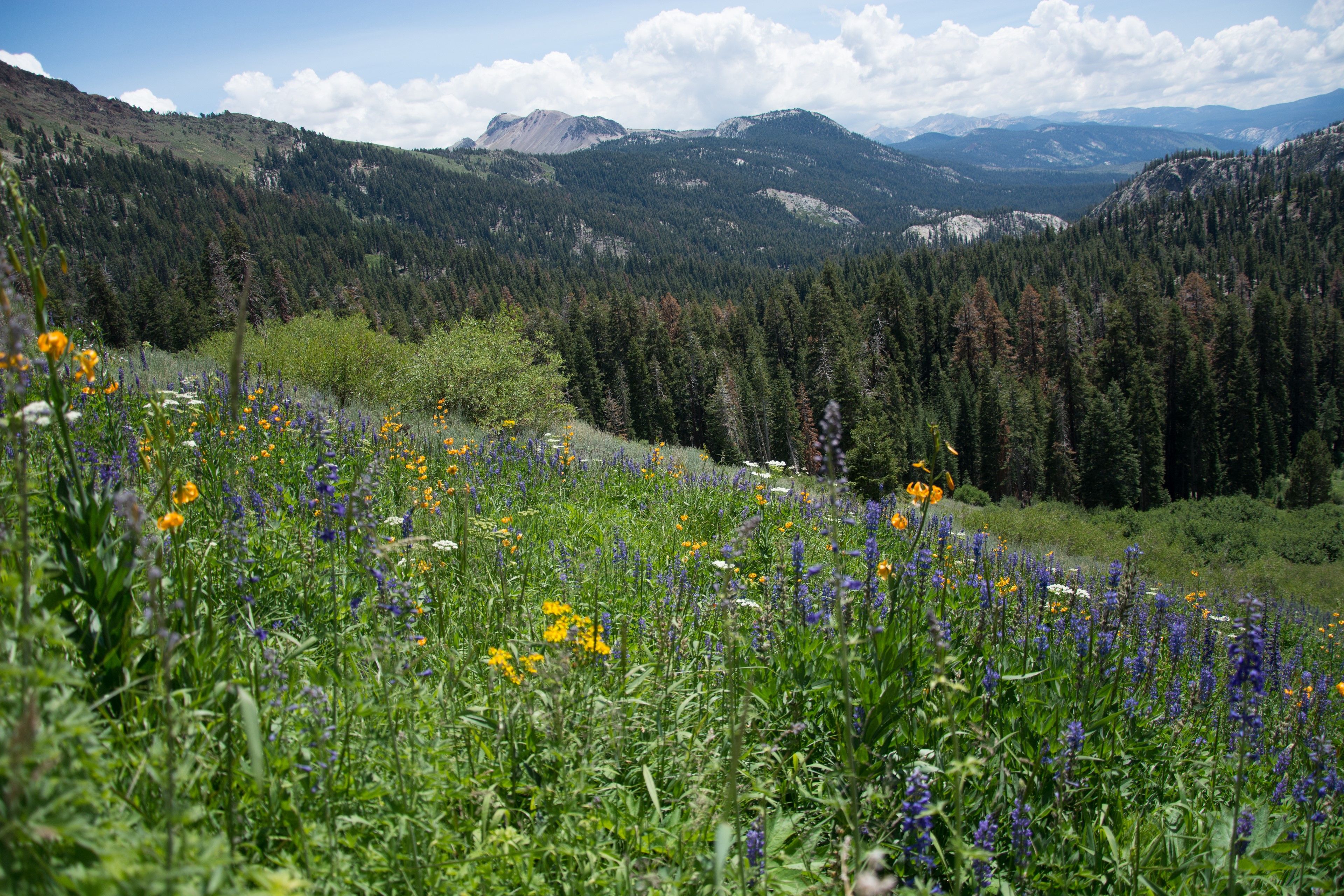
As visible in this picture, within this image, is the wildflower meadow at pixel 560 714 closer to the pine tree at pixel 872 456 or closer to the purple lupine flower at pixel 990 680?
the purple lupine flower at pixel 990 680

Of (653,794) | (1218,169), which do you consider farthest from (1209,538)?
(1218,169)

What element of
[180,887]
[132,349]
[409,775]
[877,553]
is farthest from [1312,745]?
[132,349]

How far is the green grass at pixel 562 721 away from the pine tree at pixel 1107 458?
57968 mm

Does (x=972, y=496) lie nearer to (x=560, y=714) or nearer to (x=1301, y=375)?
(x=1301, y=375)

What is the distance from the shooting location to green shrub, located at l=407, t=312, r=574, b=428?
20.7 metres

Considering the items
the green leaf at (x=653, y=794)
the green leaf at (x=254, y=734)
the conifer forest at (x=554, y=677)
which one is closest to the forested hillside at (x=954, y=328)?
the conifer forest at (x=554, y=677)

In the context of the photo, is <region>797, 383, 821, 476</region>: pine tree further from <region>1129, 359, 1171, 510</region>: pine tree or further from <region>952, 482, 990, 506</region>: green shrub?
<region>1129, 359, 1171, 510</region>: pine tree

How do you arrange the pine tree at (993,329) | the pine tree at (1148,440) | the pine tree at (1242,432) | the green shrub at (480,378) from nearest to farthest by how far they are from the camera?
1. the green shrub at (480,378)
2. the pine tree at (1148,440)
3. the pine tree at (1242,432)
4. the pine tree at (993,329)

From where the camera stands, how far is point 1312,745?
3238 millimetres

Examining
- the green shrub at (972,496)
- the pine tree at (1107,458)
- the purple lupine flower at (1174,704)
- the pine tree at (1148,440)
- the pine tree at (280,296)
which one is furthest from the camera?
the pine tree at (280,296)

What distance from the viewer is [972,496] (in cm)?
4991

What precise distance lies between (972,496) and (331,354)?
46.2 metres

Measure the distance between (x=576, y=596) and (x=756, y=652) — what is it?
1327 mm

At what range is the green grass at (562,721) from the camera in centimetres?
163
